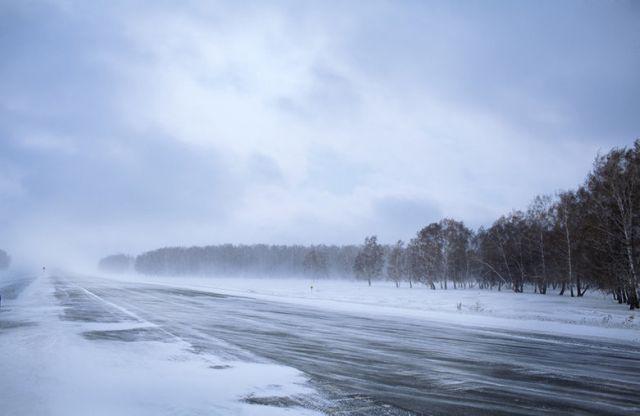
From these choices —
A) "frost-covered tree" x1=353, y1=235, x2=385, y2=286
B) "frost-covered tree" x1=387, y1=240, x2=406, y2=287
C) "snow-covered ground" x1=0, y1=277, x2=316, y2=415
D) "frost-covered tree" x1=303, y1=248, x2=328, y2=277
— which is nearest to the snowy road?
"snow-covered ground" x1=0, y1=277, x2=316, y2=415

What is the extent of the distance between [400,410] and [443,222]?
82.9m

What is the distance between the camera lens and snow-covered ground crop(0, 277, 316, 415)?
5.85 m

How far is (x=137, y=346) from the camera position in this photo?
1085 cm

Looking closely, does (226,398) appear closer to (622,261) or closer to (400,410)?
(400,410)

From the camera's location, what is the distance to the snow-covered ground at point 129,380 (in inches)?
230

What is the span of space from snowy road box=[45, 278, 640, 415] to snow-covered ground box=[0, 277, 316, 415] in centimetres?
81

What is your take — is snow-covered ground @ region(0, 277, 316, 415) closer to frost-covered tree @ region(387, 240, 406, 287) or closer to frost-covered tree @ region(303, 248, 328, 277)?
frost-covered tree @ region(387, 240, 406, 287)

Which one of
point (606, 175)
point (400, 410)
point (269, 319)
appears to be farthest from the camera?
point (606, 175)

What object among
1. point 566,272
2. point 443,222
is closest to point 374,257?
point 443,222

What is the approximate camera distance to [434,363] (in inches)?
375

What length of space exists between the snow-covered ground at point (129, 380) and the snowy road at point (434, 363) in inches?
31.8

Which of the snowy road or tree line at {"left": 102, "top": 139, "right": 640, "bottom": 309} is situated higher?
tree line at {"left": 102, "top": 139, "right": 640, "bottom": 309}

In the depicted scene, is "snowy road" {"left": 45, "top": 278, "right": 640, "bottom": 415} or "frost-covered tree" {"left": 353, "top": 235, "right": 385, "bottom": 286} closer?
"snowy road" {"left": 45, "top": 278, "right": 640, "bottom": 415}

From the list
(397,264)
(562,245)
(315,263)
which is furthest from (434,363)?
(315,263)
